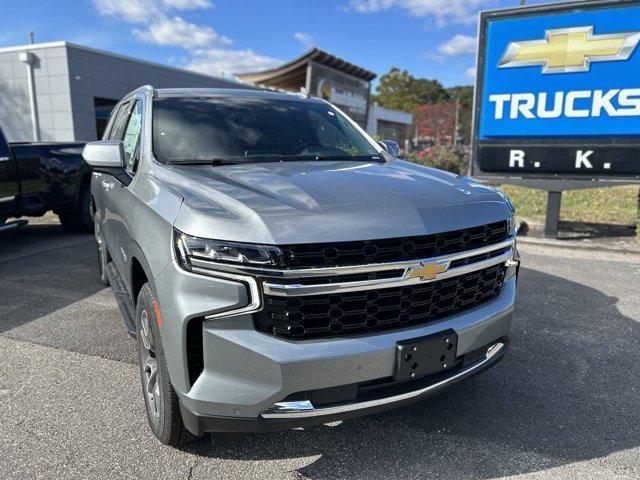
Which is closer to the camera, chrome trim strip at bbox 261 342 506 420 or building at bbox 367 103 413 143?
chrome trim strip at bbox 261 342 506 420

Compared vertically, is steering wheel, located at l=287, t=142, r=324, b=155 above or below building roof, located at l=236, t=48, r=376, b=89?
below

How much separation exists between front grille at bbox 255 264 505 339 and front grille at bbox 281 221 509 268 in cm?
14

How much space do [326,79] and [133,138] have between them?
18.1m

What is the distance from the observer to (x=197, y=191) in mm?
2408

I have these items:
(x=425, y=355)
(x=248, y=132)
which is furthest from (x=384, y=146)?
(x=425, y=355)

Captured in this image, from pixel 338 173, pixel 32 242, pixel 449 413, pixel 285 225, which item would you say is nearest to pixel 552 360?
pixel 449 413

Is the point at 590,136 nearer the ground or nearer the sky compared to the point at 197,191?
nearer the sky

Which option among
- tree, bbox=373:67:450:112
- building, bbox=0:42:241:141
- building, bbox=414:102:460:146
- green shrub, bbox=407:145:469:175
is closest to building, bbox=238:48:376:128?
green shrub, bbox=407:145:469:175

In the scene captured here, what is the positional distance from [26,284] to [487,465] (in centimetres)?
513

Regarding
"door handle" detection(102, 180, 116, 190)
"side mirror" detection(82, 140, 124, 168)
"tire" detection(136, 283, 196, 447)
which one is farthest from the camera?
"door handle" detection(102, 180, 116, 190)

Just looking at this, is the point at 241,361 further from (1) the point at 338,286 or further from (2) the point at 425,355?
(2) the point at 425,355

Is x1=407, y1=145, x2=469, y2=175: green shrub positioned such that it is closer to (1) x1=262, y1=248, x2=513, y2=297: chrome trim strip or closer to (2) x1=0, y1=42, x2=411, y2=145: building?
(2) x1=0, y1=42, x2=411, y2=145: building

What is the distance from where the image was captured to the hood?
2074 millimetres

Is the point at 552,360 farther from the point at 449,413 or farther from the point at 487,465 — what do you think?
the point at 487,465
